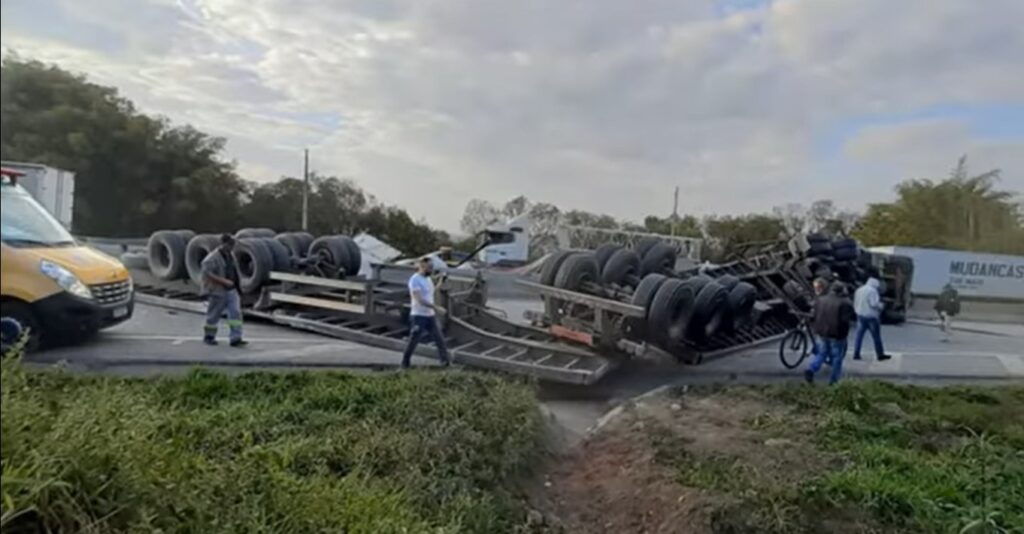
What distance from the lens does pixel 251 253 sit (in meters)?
10.7

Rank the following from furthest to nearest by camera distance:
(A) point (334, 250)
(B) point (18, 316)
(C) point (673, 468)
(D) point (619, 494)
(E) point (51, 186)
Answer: (A) point (334, 250)
(C) point (673, 468)
(D) point (619, 494)
(E) point (51, 186)
(B) point (18, 316)

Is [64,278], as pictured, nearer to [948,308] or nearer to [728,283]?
[728,283]

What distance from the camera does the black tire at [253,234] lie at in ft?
37.1

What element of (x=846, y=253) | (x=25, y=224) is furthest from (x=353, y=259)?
(x=25, y=224)

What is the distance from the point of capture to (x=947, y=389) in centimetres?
918

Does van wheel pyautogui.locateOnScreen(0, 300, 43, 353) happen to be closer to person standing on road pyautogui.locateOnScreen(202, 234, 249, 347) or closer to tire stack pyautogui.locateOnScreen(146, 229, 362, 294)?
person standing on road pyautogui.locateOnScreen(202, 234, 249, 347)

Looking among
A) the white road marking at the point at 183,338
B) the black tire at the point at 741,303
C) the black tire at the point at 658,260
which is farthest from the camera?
the black tire at the point at 658,260

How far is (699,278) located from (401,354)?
12.9 ft

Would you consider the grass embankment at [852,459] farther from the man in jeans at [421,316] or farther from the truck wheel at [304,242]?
the truck wheel at [304,242]

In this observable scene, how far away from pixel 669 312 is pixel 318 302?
4833 mm

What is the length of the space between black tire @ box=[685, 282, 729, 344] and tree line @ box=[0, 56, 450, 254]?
638cm

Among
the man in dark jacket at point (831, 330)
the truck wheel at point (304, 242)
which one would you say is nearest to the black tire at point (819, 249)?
the man in dark jacket at point (831, 330)

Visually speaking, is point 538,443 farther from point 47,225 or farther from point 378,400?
point 47,225

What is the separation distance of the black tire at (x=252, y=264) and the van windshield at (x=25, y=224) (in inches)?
199
